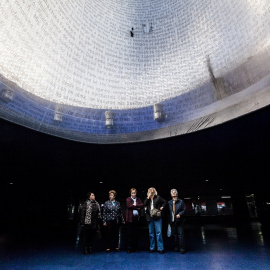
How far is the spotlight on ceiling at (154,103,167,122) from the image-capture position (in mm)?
6508

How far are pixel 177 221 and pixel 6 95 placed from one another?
5.31 metres

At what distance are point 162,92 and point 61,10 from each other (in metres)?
4.21

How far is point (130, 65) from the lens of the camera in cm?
739

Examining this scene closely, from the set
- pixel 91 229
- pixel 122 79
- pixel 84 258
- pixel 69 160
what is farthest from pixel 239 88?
pixel 69 160

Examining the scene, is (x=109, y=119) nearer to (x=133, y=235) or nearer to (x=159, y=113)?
(x=159, y=113)

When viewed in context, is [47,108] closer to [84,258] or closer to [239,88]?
[84,258]

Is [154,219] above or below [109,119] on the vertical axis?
below

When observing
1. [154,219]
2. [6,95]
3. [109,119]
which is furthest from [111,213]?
[6,95]

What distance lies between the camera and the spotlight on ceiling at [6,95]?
16.2ft

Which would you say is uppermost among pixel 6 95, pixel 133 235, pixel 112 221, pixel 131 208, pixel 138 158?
pixel 6 95

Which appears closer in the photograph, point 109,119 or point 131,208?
point 131,208

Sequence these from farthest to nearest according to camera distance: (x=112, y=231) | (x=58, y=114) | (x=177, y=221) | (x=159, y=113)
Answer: (x=159, y=113)
(x=58, y=114)
(x=112, y=231)
(x=177, y=221)

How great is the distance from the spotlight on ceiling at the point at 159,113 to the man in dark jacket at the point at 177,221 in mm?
2488

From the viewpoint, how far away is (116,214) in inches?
201
